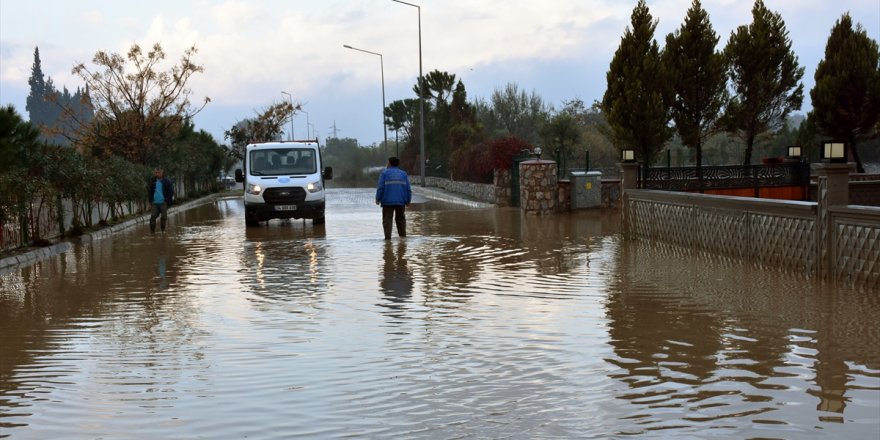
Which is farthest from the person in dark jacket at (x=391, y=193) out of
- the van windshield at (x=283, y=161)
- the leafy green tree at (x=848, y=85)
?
the leafy green tree at (x=848, y=85)

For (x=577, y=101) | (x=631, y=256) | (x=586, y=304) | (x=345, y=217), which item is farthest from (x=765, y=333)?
(x=577, y=101)

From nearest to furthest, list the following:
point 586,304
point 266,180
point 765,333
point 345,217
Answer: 1. point 765,333
2. point 586,304
3. point 266,180
4. point 345,217

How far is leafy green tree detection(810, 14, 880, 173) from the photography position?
119ft

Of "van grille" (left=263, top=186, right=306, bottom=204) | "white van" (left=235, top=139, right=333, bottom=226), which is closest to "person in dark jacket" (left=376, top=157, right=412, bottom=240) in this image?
"white van" (left=235, top=139, right=333, bottom=226)

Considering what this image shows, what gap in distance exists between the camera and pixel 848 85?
119ft

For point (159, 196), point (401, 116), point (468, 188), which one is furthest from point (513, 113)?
point (159, 196)

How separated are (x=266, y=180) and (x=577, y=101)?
62.5 m

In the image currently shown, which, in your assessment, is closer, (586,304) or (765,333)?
(765,333)

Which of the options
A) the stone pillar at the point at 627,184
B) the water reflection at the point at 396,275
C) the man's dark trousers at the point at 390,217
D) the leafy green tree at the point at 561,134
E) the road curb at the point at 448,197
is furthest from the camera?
the leafy green tree at the point at 561,134

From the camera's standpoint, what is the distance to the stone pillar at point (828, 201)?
41.4ft

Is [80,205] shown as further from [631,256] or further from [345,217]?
[631,256]

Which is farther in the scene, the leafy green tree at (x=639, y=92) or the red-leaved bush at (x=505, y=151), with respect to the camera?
the red-leaved bush at (x=505, y=151)

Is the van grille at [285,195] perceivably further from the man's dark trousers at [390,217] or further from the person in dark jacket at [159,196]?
the man's dark trousers at [390,217]

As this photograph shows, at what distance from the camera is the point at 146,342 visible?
31.1 ft
